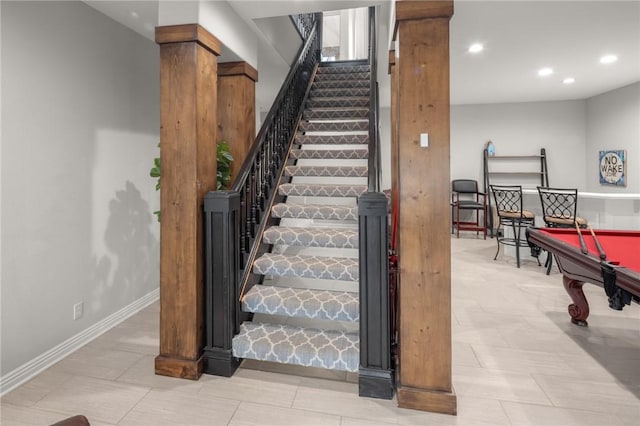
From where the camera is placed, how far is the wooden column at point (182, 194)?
7.25ft

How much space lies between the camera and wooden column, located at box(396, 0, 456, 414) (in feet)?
6.14

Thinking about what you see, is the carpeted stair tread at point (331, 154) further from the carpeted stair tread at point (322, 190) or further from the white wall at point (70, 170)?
the white wall at point (70, 170)

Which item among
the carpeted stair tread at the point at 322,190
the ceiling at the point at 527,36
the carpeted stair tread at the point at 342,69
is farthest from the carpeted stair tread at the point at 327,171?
the carpeted stair tread at the point at 342,69

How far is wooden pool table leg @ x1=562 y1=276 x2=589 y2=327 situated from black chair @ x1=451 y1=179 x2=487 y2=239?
3.92 metres

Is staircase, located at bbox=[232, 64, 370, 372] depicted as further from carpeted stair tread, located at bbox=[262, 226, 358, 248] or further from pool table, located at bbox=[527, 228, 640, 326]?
pool table, located at bbox=[527, 228, 640, 326]

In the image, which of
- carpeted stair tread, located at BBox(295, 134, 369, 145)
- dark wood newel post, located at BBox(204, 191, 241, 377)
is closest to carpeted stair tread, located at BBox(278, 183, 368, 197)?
carpeted stair tread, located at BBox(295, 134, 369, 145)

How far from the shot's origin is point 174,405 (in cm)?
195

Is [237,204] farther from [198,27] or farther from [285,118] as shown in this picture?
[285,118]

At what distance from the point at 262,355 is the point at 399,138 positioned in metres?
1.64

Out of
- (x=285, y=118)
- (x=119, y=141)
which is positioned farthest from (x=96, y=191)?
(x=285, y=118)

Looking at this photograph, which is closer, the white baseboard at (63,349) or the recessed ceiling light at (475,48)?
the white baseboard at (63,349)

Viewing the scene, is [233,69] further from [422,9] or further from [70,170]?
[422,9]

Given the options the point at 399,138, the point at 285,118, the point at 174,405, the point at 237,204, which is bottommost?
the point at 174,405

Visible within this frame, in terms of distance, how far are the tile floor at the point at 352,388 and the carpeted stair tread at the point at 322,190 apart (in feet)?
5.10
